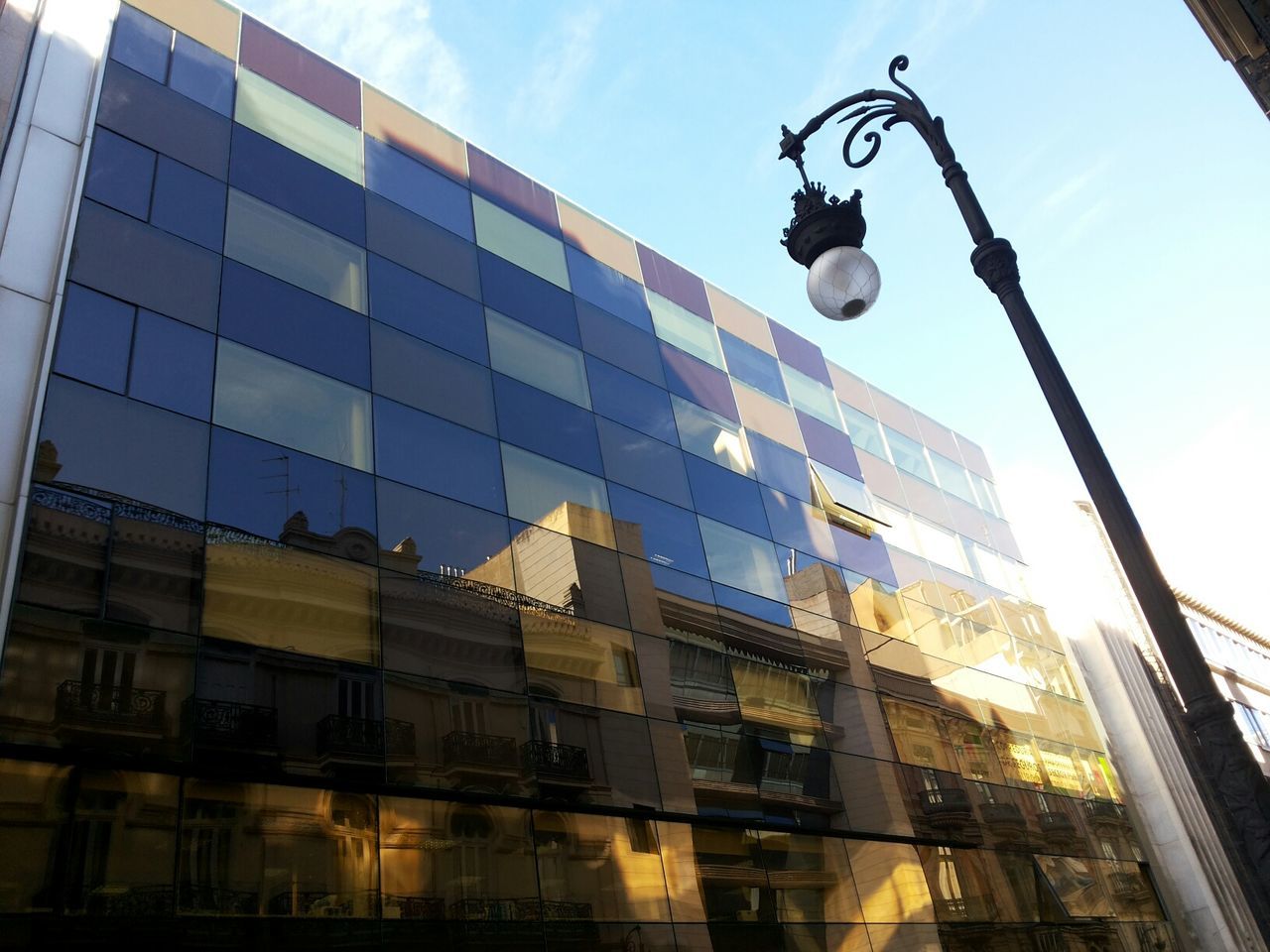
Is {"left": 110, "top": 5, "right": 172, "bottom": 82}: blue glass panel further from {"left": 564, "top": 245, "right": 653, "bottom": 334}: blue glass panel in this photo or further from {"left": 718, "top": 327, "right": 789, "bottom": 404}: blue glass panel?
{"left": 718, "top": 327, "right": 789, "bottom": 404}: blue glass panel

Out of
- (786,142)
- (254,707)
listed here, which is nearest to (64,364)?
(254,707)

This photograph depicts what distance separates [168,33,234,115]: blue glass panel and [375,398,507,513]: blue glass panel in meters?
6.29

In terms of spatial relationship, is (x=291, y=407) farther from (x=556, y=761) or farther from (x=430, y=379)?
(x=556, y=761)

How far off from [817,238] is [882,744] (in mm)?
15398

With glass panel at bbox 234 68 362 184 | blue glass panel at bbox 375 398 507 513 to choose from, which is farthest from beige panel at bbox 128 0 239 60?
blue glass panel at bbox 375 398 507 513

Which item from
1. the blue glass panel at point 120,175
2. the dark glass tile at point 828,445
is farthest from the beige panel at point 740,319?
the blue glass panel at point 120,175

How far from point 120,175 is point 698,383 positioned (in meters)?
13.1

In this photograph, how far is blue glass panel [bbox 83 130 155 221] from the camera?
14.6m

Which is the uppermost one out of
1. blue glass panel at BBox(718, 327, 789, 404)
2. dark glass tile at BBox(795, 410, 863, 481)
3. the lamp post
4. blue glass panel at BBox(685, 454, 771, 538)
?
blue glass panel at BBox(718, 327, 789, 404)

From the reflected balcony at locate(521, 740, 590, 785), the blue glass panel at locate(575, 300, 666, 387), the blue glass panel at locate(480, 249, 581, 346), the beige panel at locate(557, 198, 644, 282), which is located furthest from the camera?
the beige panel at locate(557, 198, 644, 282)

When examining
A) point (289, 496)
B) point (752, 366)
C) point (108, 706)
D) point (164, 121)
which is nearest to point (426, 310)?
point (164, 121)

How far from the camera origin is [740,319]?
89.2 feet

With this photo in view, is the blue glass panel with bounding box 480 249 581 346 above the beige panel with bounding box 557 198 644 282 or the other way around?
the other way around

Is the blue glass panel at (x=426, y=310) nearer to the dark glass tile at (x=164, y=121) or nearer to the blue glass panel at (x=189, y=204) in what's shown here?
the blue glass panel at (x=189, y=204)
